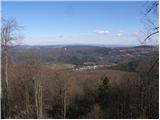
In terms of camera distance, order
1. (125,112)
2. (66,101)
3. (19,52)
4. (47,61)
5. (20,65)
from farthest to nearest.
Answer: (66,101) < (125,112) < (47,61) < (20,65) < (19,52)

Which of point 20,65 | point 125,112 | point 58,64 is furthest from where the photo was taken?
point 125,112

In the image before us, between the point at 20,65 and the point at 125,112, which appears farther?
the point at 125,112

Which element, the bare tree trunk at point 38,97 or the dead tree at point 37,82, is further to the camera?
the bare tree trunk at point 38,97

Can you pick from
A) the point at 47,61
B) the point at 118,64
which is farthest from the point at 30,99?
the point at 118,64

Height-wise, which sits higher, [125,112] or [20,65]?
[20,65]

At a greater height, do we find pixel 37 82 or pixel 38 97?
pixel 37 82

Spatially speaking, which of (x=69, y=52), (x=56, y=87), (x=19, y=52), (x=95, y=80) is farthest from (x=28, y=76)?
(x=95, y=80)

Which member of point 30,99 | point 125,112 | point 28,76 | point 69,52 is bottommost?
point 125,112

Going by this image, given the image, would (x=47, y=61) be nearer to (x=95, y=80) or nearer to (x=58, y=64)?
(x=58, y=64)

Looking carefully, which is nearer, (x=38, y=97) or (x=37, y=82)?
(x=37, y=82)

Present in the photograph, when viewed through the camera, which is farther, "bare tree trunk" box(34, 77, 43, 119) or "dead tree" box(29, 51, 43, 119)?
"bare tree trunk" box(34, 77, 43, 119)
